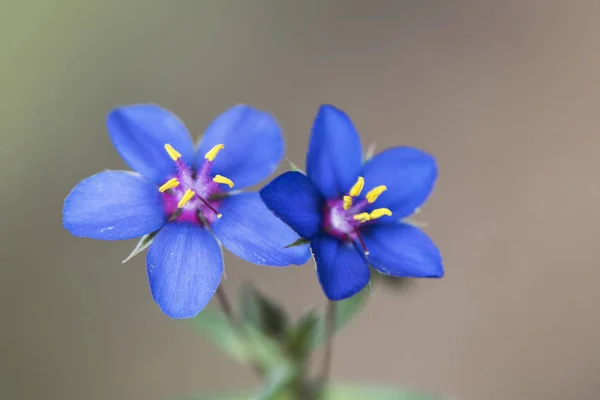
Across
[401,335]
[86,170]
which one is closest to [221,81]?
[86,170]

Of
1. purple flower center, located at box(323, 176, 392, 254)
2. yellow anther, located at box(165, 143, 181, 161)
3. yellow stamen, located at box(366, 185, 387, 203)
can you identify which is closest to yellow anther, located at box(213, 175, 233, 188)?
yellow anther, located at box(165, 143, 181, 161)

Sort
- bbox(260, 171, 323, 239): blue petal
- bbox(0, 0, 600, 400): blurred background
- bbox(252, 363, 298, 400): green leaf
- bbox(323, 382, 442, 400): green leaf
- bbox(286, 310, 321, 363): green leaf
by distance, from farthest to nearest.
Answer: bbox(0, 0, 600, 400): blurred background < bbox(323, 382, 442, 400): green leaf < bbox(286, 310, 321, 363): green leaf < bbox(252, 363, 298, 400): green leaf < bbox(260, 171, 323, 239): blue petal

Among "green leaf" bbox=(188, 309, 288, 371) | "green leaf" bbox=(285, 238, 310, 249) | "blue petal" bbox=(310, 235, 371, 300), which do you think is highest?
"green leaf" bbox=(285, 238, 310, 249)

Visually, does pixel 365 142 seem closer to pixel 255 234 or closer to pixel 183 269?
pixel 255 234

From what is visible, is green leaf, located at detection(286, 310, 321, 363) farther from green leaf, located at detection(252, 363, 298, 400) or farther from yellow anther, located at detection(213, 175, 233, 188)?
yellow anther, located at detection(213, 175, 233, 188)

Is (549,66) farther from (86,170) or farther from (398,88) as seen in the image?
(86,170)

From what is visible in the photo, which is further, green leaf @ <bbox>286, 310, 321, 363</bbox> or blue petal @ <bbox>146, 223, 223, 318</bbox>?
green leaf @ <bbox>286, 310, 321, 363</bbox>

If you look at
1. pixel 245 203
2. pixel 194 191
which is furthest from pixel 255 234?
pixel 194 191
